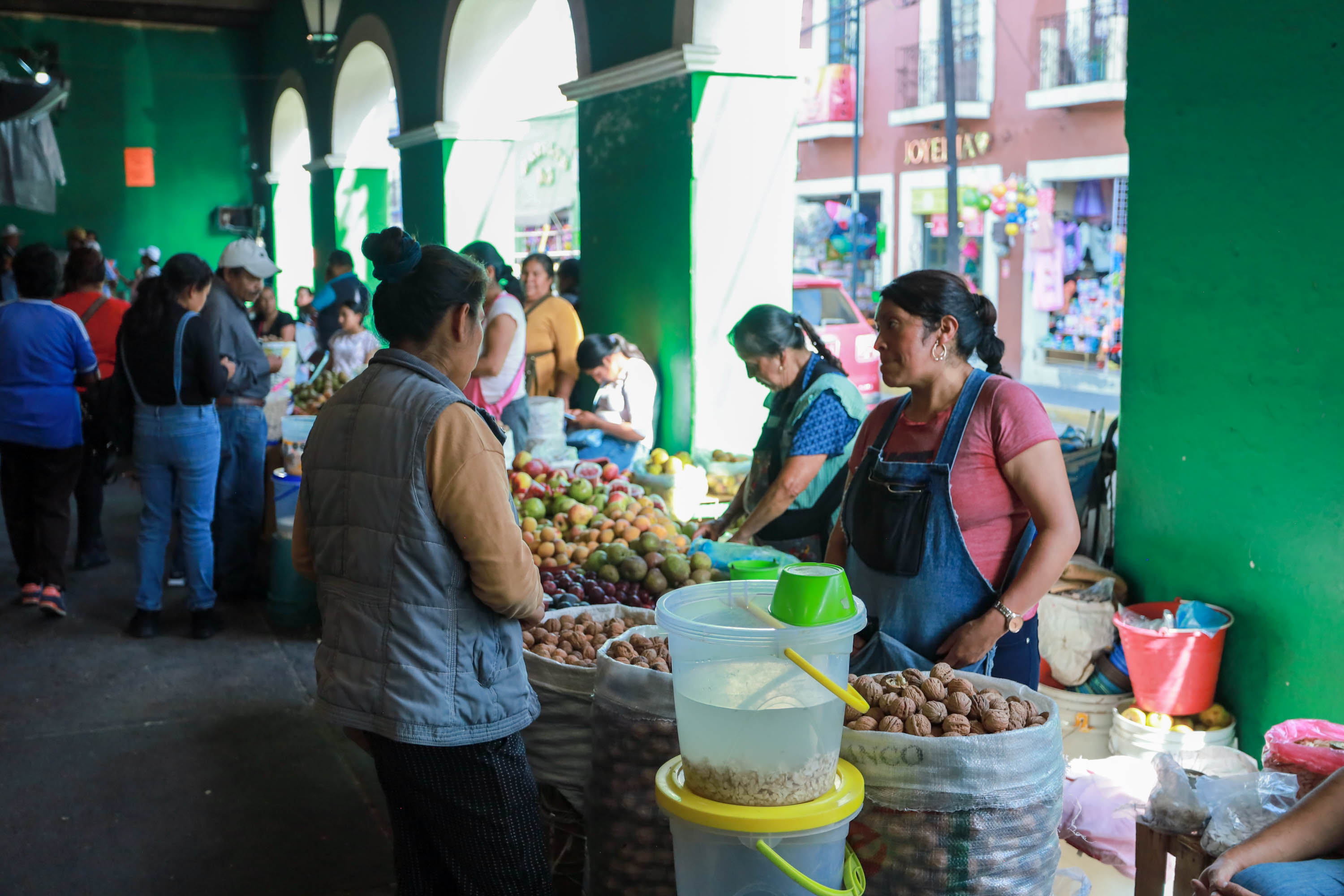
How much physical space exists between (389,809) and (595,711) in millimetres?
465

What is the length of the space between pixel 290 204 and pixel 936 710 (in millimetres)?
14997

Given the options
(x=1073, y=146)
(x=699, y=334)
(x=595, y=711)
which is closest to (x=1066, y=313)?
(x=1073, y=146)

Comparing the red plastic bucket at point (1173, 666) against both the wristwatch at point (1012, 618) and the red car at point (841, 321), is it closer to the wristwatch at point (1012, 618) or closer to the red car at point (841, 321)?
the wristwatch at point (1012, 618)

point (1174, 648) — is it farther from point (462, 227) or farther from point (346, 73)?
point (346, 73)

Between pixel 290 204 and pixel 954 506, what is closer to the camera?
pixel 954 506

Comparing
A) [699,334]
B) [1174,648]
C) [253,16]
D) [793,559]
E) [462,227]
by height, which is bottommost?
[1174,648]

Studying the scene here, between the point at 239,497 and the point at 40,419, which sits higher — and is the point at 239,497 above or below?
below

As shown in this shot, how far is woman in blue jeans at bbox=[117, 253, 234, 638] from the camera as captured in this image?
4.86 metres

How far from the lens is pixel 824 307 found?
13.1m

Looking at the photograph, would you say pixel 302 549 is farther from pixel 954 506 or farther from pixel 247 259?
pixel 247 259

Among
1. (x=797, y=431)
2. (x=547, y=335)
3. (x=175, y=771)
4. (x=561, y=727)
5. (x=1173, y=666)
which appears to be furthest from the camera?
(x=547, y=335)

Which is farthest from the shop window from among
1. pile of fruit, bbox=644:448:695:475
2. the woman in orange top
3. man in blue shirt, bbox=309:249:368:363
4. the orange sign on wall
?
the orange sign on wall

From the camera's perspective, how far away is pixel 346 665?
209cm

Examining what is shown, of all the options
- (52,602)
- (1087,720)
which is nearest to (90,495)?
(52,602)
